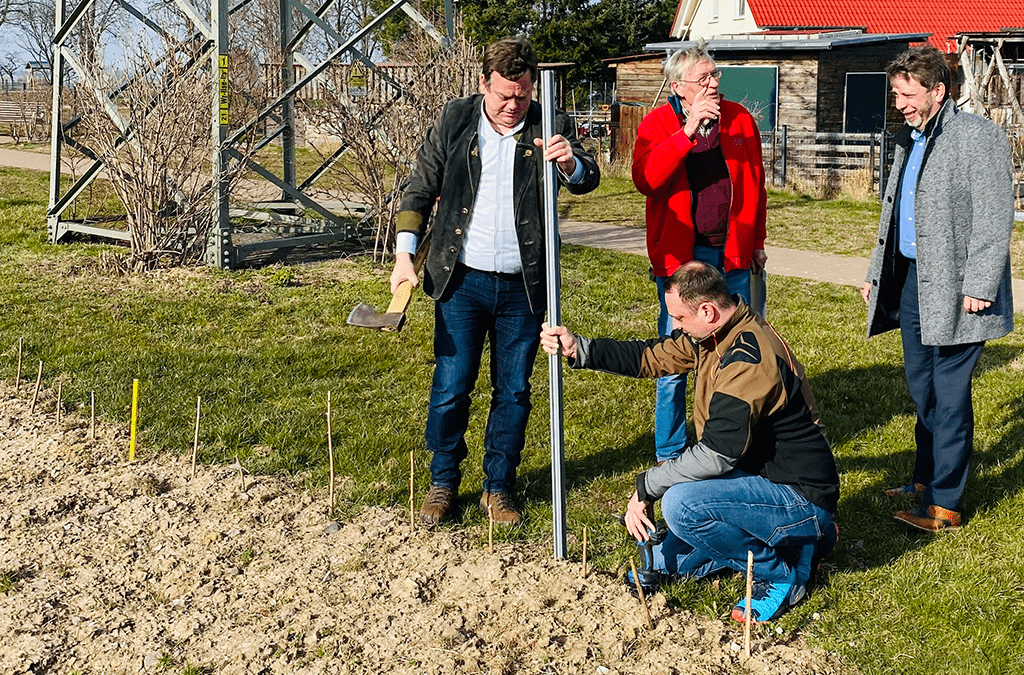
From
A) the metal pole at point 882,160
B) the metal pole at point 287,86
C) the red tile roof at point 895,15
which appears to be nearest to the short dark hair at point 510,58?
→ the metal pole at point 287,86

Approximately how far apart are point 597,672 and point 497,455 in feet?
4.09

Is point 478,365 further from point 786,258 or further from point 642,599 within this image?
point 786,258

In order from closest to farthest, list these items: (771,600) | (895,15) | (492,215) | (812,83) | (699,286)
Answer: (699,286) < (771,600) < (492,215) < (812,83) < (895,15)

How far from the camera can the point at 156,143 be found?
360 inches

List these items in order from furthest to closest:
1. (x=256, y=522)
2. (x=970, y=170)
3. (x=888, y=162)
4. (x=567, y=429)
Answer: (x=888, y=162) → (x=567, y=429) → (x=256, y=522) → (x=970, y=170)

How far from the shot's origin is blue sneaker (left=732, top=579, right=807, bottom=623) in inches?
141

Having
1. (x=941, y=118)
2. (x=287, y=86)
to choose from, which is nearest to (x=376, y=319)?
(x=941, y=118)

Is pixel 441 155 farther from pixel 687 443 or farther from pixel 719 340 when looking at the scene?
pixel 687 443

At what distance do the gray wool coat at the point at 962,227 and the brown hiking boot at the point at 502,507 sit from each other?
1.73 m

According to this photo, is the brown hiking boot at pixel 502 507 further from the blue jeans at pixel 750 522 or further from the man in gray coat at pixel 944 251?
the man in gray coat at pixel 944 251

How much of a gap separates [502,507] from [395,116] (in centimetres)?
614

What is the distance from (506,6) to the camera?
34.9m

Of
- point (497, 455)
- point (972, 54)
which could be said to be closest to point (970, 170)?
point (497, 455)

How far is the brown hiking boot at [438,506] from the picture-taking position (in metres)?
4.37
